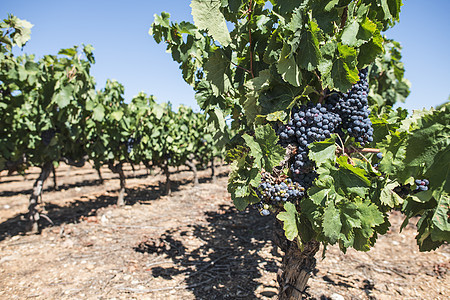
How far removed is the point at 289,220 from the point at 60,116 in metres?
5.89

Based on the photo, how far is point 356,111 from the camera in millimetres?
1805

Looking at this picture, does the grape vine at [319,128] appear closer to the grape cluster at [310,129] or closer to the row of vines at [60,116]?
the grape cluster at [310,129]

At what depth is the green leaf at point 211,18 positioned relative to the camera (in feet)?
6.12

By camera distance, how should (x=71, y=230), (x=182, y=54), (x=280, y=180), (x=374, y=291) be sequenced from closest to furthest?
(x=280, y=180)
(x=182, y=54)
(x=374, y=291)
(x=71, y=230)

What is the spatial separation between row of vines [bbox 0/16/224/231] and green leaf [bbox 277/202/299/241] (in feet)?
4.50

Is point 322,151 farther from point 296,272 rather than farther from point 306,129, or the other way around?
point 296,272

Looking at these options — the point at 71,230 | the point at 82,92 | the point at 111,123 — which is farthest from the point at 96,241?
the point at 111,123

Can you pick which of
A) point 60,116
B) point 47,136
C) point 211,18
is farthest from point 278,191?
point 47,136

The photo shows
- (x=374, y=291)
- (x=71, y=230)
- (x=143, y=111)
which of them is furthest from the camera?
→ (x=143, y=111)

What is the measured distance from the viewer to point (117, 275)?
449 centimetres

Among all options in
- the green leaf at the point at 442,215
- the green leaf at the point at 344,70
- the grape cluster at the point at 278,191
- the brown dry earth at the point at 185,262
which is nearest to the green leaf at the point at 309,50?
the green leaf at the point at 344,70

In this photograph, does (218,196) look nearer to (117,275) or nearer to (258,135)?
(117,275)

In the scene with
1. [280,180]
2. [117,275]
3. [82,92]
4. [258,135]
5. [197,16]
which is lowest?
[117,275]

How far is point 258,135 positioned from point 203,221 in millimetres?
5638
